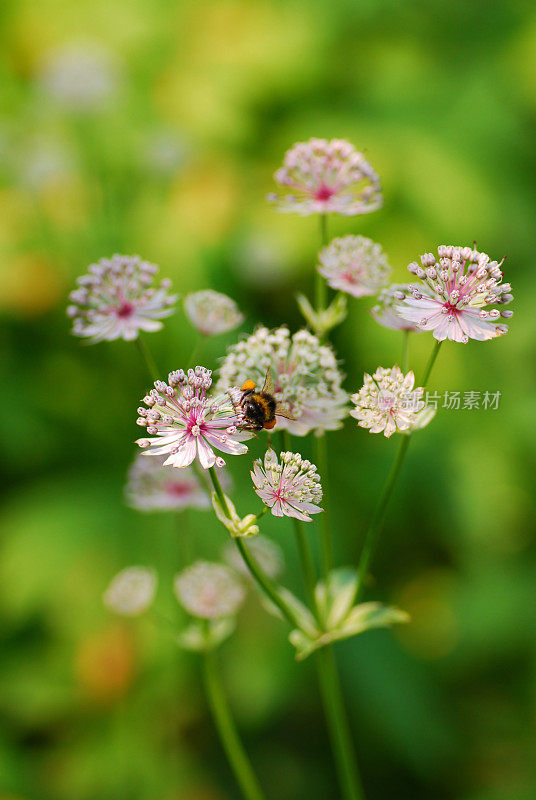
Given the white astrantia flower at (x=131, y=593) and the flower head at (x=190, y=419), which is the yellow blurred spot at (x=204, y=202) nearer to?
the white astrantia flower at (x=131, y=593)

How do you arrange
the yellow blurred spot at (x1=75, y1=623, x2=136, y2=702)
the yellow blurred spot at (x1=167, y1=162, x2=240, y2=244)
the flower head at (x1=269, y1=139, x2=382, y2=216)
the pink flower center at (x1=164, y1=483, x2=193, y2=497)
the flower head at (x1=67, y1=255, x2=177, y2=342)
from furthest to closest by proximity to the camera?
the yellow blurred spot at (x1=167, y1=162, x2=240, y2=244) < the yellow blurred spot at (x1=75, y1=623, x2=136, y2=702) < the pink flower center at (x1=164, y1=483, x2=193, y2=497) < the flower head at (x1=269, y1=139, x2=382, y2=216) < the flower head at (x1=67, y1=255, x2=177, y2=342)

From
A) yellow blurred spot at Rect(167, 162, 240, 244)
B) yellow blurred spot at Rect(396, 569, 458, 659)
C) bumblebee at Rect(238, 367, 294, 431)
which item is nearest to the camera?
bumblebee at Rect(238, 367, 294, 431)

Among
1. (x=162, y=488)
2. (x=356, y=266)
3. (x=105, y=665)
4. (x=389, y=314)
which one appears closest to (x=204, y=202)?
(x=105, y=665)

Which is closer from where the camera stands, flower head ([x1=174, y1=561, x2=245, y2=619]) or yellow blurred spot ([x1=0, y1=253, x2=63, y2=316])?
flower head ([x1=174, y1=561, x2=245, y2=619])

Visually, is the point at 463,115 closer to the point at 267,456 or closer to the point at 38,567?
the point at 38,567

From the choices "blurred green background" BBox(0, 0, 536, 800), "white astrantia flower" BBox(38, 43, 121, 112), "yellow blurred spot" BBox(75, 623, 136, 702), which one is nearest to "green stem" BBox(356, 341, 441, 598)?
"blurred green background" BBox(0, 0, 536, 800)

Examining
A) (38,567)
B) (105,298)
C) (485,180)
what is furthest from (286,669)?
(485,180)

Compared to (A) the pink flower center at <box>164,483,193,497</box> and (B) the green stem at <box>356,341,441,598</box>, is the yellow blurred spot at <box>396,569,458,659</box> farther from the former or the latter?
(B) the green stem at <box>356,341,441,598</box>
